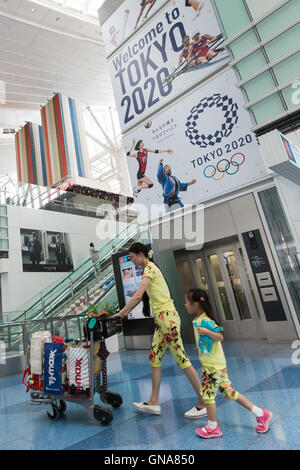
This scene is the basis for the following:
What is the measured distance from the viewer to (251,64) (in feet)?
15.8

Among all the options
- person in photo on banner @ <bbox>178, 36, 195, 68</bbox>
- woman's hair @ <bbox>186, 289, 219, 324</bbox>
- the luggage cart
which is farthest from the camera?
person in photo on banner @ <bbox>178, 36, 195, 68</bbox>

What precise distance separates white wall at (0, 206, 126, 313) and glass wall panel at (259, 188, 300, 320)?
9.08 m

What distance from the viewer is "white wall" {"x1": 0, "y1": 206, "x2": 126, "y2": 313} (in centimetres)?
1235

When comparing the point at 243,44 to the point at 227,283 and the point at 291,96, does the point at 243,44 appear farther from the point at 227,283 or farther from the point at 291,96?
the point at 227,283

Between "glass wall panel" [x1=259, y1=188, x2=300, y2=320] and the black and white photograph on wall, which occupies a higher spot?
the black and white photograph on wall

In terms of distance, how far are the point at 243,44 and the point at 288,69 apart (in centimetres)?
94

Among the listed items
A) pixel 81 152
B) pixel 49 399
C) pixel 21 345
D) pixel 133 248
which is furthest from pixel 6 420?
pixel 81 152

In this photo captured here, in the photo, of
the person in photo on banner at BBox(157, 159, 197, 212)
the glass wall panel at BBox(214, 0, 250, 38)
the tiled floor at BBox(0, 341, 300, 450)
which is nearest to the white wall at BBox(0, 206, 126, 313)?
the person in photo on banner at BBox(157, 159, 197, 212)

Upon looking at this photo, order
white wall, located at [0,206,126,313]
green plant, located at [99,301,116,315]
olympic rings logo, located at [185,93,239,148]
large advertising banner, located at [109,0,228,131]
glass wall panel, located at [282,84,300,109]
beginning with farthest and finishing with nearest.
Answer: white wall, located at [0,206,126,313], large advertising banner, located at [109,0,228,131], olympic rings logo, located at [185,93,239,148], glass wall panel, located at [282,84,300,109], green plant, located at [99,301,116,315]

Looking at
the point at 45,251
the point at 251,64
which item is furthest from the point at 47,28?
the point at 251,64

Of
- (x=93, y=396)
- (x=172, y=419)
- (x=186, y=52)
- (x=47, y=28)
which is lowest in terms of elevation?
(x=172, y=419)

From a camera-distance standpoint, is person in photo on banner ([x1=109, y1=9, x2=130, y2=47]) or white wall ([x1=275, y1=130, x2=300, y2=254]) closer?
white wall ([x1=275, y1=130, x2=300, y2=254])

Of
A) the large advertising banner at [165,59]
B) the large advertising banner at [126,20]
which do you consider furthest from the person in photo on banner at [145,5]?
the large advertising banner at [165,59]

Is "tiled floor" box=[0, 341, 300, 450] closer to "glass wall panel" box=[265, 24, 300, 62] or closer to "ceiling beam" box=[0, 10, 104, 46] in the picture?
"glass wall panel" box=[265, 24, 300, 62]
